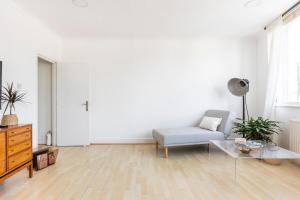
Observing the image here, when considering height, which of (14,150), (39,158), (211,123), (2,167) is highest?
(211,123)

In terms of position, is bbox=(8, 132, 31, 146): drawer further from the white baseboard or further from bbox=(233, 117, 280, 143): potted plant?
bbox=(233, 117, 280, 143): potted plant

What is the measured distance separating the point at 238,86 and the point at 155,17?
2.23 meters

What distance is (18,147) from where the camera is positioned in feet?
7.18

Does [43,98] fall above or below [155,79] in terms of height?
below

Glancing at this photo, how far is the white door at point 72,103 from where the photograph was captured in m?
4.12

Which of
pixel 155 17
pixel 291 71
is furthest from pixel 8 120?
pixel 291 71

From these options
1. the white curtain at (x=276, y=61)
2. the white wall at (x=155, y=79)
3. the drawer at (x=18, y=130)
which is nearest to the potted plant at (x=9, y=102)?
the drawer at (x=18, y=130)

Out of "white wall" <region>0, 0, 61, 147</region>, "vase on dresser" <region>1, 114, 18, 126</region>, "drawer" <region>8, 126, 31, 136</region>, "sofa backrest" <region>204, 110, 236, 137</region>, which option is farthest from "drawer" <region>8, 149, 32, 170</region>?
"sofa backrest" <region>204, 110, 236, 137</region>

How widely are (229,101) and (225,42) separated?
1.37 m

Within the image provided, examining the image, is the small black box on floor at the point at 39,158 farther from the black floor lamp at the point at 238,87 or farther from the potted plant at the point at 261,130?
the black floor lamp at the point at 238,87

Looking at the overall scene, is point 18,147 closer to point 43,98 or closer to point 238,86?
point 43,98

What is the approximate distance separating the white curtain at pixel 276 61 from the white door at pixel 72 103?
3.64 metres

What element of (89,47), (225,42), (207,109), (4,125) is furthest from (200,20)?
(4,125)

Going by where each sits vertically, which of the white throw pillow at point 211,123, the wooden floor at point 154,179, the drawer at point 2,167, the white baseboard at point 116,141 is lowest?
the wooden floor at point 154,179
